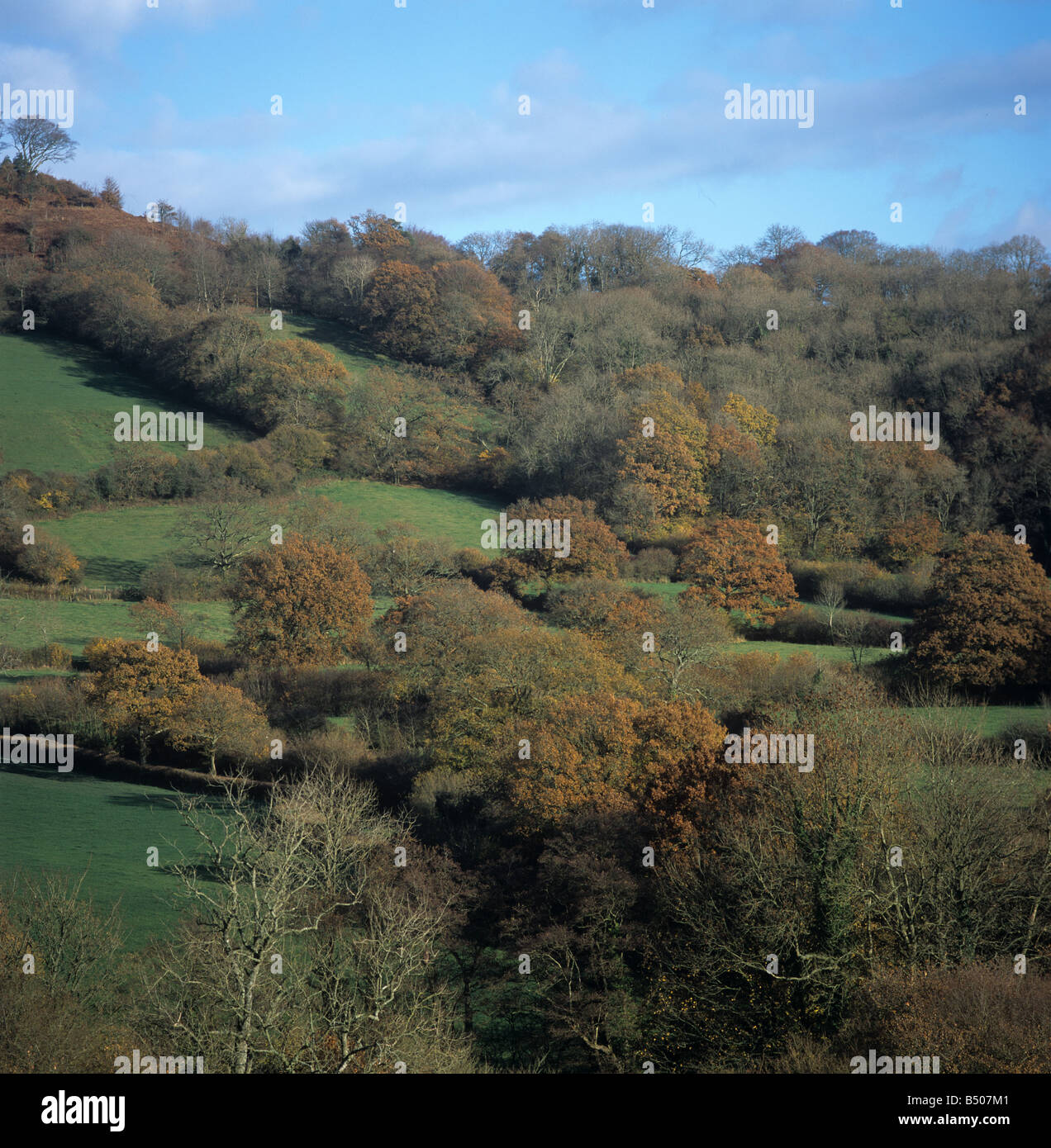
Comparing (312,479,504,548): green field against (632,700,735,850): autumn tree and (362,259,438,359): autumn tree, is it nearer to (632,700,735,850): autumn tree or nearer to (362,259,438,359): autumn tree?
(362,259,438,359): autumn tree

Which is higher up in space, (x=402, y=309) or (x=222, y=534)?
(x=402, y=309)

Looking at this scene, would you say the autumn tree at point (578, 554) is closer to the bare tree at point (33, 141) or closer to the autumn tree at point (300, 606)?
the autumn tree at point (300, 606)

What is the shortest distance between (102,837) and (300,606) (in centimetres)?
1878

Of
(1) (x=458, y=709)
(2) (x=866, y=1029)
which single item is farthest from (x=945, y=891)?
(1) (x=458, y=709)

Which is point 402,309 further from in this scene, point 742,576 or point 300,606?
point 300,606

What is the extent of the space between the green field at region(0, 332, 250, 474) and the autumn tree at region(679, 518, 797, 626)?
144 feet

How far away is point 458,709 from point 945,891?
20.0 metres

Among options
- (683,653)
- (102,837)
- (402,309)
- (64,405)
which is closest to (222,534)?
(64,405)

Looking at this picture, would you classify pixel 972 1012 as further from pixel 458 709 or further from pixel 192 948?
pixel 458 709

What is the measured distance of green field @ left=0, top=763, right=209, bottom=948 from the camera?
99.1 feet

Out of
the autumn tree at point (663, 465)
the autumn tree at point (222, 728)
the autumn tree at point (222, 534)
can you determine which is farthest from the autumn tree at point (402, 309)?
the autumn tree at point (222, 728)

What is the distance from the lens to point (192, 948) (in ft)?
65.6

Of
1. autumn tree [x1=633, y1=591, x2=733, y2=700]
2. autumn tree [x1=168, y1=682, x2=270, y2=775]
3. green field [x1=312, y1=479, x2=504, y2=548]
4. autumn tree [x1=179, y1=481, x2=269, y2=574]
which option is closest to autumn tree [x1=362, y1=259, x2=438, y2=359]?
green field [x1=312, y1=479, x2=504, y2=548]

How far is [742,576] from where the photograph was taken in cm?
6109
